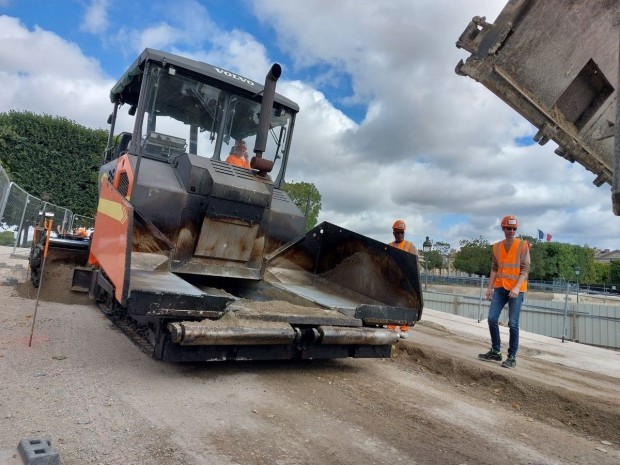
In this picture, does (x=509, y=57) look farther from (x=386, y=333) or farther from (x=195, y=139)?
(x=195, y=139)

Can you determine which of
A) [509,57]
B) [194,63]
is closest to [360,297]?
[194,63]

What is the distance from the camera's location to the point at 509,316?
5.66 meters

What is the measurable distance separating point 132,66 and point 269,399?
4.43 m

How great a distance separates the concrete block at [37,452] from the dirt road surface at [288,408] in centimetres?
7

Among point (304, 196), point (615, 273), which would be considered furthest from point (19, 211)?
point (615, 273)

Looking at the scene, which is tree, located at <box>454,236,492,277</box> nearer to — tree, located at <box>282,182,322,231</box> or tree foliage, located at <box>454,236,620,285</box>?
tree foliage, located at <box>454,236,620,285</box>

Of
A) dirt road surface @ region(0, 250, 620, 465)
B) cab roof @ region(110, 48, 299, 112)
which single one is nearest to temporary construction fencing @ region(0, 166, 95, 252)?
cab roof @ region(110, 48, 299, 112)

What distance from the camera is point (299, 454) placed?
2.69m

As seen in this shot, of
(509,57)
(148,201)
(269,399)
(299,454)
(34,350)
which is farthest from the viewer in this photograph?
(148,201)

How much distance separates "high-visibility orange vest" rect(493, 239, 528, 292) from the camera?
5.61m

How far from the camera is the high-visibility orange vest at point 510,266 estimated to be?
18.4ft

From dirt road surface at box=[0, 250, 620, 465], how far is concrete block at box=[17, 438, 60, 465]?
7 centimetres

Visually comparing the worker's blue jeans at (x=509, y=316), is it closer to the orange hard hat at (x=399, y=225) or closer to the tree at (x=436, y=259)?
the orange hard hat at (x=399, y=225)

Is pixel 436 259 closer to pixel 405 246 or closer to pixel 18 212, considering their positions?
pixel 18 212
